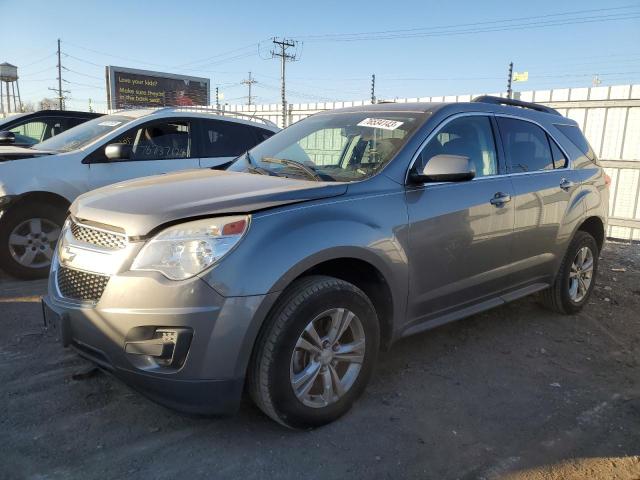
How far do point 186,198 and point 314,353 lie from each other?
1.05 meters

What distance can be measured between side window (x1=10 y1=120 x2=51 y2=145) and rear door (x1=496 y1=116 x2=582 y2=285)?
7095 mm

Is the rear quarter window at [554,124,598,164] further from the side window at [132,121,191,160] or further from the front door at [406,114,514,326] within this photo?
the side window at [132,121,191,160]

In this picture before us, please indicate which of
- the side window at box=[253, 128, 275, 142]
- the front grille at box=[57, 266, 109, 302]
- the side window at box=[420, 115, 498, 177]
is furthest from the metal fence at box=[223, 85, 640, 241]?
the front grille at box=[57, 266, 109, 302]

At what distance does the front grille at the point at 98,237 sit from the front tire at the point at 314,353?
0.83 meters

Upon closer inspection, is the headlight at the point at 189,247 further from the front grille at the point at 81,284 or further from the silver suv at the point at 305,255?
the front grille at the point at 81,284

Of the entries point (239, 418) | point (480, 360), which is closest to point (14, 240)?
point (239, 418)

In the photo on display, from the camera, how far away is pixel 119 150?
17.3 feet

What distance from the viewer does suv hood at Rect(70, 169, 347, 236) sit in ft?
8.28

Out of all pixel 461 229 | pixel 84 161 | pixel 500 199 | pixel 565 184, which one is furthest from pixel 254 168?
pixel 84 161

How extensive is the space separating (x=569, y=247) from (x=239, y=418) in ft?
10.9

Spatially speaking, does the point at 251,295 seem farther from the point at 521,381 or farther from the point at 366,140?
the point at 521,381

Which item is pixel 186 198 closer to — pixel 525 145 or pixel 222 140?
pixel 525 145

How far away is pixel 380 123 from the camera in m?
3.61

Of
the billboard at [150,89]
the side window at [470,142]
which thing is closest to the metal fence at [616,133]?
the side window at [470,142]
